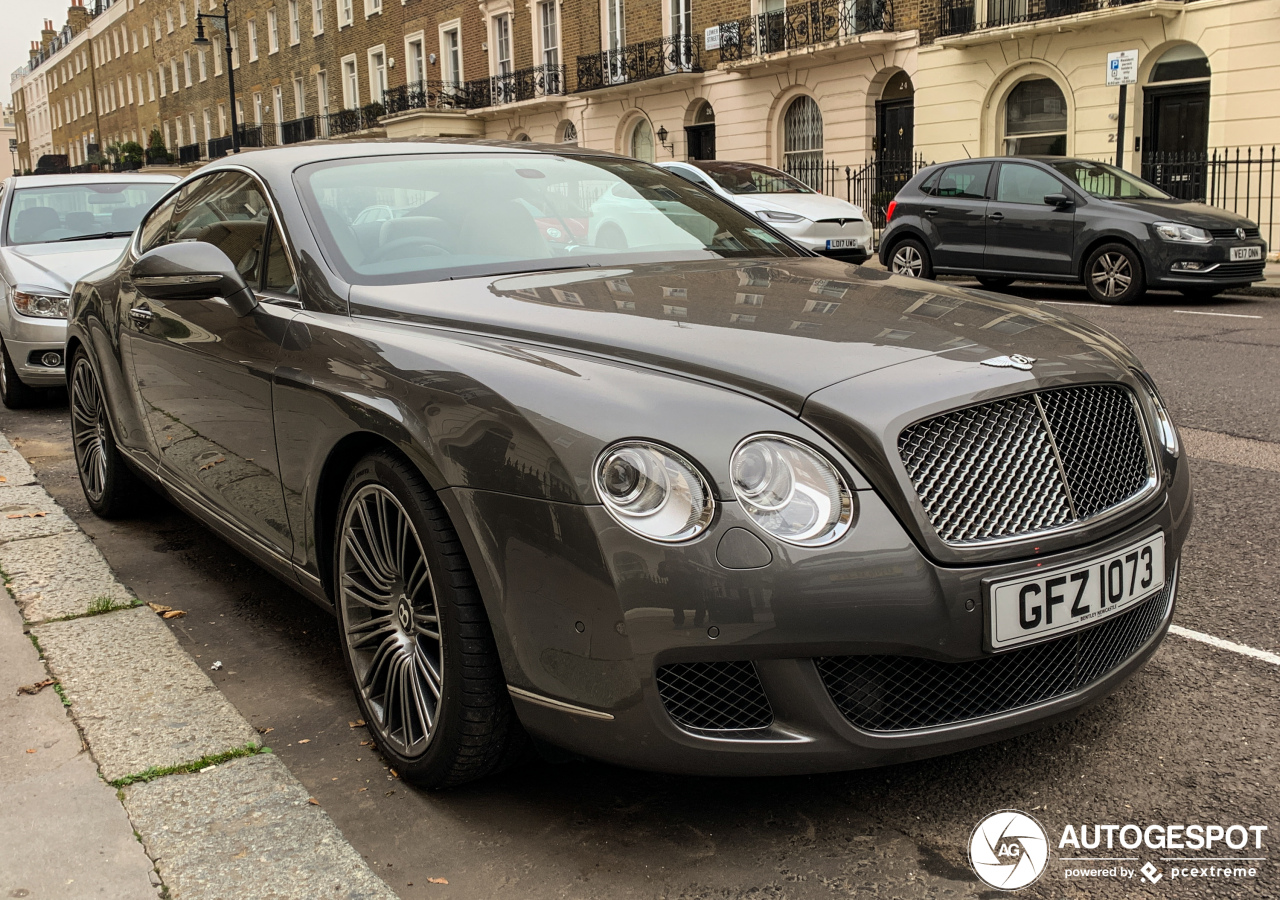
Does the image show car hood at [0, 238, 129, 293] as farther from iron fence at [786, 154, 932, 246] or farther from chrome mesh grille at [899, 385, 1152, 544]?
iron fence at [786, 154, 932, 246]

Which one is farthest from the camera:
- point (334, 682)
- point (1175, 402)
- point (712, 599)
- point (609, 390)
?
point (1175, 402)

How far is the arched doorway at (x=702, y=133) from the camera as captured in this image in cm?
2980

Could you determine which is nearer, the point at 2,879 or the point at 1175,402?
the point at 2,879

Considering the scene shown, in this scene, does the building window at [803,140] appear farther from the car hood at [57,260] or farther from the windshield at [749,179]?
the car hood at [57,260]

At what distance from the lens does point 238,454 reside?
346cm

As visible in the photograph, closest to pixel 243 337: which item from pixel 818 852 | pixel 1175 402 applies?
Answer: pixel 818 852

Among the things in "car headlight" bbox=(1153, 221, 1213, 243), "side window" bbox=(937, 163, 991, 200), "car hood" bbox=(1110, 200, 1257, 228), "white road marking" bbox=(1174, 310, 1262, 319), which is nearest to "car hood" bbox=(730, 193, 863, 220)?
"side window" bbox=(937, 163, 991, 200)

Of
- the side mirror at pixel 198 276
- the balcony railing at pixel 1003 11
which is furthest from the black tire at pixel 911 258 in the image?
the side mirror at pixel 198 276

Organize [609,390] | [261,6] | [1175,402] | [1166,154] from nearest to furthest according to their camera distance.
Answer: [609,390]
[1175,402]
[1166,154]
[261,6]

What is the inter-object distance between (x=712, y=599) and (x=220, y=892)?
3.65 ft

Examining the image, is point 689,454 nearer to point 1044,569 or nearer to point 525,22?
point 1044,569

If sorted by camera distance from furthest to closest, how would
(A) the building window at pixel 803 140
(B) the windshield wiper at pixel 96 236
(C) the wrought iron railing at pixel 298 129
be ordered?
(C) the wrought iron railing at pixel 298 129
(A) the building window at pixel 803 140
(B) the windshield wiper at pixel 96 236

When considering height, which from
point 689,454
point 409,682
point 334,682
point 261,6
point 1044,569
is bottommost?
point 334,682

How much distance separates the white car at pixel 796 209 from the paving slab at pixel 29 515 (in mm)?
9931
